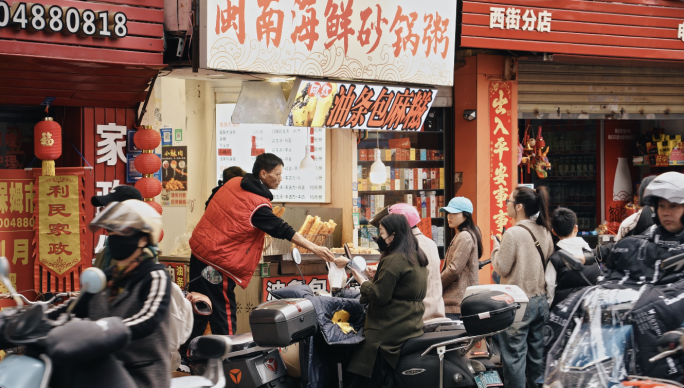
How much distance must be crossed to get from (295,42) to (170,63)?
1504 mm

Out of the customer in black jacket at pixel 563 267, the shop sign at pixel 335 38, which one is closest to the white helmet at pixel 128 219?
the customer in black jacket at pixel 563 267

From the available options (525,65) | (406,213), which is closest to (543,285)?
(406,213)

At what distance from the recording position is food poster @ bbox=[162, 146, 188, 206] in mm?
11367

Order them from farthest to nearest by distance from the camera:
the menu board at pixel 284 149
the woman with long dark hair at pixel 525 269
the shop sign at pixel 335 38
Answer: the menu board at pixel 284 149, the shop sign at pixel 335 38, the woman with long dark hair at pixel 525 269

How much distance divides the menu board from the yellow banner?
2.95m

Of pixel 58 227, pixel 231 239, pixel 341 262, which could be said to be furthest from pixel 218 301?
pixel 58 227

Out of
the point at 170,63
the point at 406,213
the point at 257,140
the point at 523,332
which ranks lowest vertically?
the point at 523,332

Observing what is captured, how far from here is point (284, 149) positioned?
10531 mm

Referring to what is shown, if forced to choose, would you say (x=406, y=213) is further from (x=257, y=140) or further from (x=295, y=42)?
(x=257, y=140)

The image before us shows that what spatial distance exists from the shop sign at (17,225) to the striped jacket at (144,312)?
16.8 ft

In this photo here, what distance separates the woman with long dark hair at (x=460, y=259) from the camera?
7.33 meters

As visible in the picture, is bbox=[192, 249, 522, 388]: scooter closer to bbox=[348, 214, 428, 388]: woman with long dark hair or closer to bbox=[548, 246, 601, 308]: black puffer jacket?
bbox=[348, 214, 428, 388]: woman with long dark hair

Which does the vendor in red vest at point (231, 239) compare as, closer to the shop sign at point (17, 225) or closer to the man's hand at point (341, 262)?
the man's hand at point (341, 262)

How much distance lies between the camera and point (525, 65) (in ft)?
38.9
